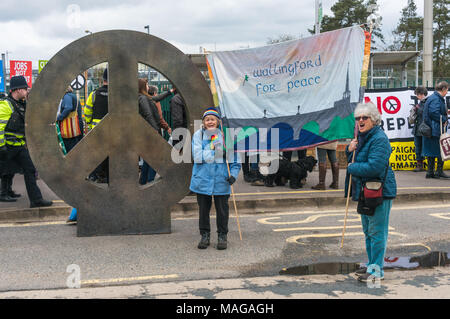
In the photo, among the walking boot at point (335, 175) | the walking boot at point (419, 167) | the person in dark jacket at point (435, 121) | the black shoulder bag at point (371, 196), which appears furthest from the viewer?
the walking boot at point (419, 167)

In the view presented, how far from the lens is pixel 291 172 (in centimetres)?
939

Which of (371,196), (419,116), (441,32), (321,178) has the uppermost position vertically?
(441,32)

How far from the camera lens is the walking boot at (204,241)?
19.4 ft

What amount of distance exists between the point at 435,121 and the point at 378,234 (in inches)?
260

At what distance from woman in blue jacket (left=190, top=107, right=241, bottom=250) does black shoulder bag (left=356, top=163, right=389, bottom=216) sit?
165cm

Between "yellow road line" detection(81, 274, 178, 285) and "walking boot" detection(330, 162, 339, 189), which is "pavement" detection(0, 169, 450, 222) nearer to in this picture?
"walking boot" detection(330, 162, 339, 189)

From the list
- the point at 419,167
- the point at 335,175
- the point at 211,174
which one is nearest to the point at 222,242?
the point at 211,174


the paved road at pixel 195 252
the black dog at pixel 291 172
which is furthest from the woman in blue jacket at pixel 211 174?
the black dog at pixel 291 172

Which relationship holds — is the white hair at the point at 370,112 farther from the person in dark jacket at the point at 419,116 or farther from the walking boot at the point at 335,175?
the person in dark jacket at the point at 419,116

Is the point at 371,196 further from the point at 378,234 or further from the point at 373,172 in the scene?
the point at 378,234

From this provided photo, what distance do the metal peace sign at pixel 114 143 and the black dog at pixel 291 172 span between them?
3234mm

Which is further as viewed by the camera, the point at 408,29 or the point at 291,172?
the point at 408,29
